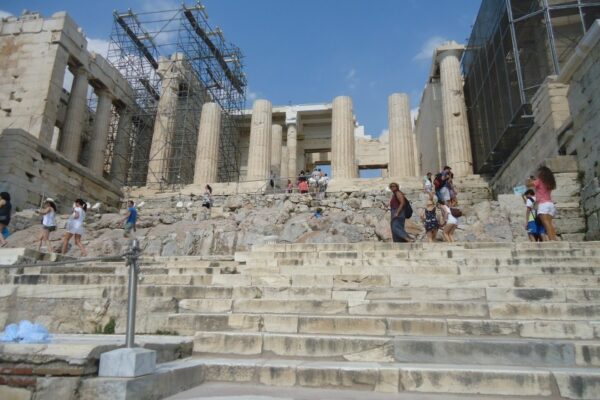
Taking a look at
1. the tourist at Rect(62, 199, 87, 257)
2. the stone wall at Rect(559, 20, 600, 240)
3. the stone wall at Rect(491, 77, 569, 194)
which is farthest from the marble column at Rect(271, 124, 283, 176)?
the stone wall at Rect(559, 20, 600, 240)

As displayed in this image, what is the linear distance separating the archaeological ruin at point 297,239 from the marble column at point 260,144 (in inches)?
3.2

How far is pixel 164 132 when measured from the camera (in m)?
22.8

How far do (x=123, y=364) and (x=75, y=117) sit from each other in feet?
69.0

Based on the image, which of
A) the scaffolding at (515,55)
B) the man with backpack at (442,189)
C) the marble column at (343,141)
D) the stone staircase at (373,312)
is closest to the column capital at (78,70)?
the marble column at (343,141)

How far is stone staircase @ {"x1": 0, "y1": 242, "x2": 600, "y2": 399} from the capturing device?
299 centimetres

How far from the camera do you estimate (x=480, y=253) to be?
6250mm

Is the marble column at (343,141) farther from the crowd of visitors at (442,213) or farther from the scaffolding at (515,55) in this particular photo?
the crowd of visitors at (442,213)

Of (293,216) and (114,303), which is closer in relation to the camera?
(114,303)

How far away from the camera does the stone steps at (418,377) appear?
2762mm

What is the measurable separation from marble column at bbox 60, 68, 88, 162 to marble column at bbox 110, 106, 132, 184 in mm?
3748

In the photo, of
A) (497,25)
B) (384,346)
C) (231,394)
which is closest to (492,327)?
(384,346)

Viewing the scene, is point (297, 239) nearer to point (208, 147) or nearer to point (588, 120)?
point (588, 120)

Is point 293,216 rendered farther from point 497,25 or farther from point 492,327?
point 497,25

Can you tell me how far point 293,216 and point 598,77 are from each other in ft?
27.7
